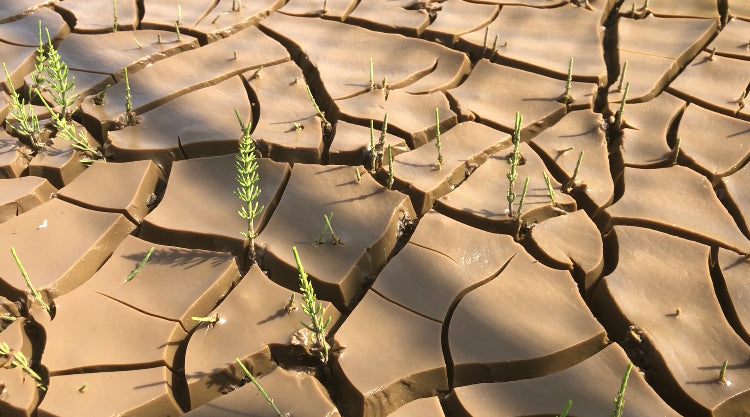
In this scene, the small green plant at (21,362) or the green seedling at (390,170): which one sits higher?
the green seedling at (390,170)

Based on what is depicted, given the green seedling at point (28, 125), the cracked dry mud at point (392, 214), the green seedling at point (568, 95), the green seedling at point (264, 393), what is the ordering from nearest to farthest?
1. the green seedling at point (264, 393)
2. the cracked dry mud at point (392, 214)
3. the green seedling at point (28, 125)
4. the green seedling at point (568, 95)

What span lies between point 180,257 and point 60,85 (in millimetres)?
802

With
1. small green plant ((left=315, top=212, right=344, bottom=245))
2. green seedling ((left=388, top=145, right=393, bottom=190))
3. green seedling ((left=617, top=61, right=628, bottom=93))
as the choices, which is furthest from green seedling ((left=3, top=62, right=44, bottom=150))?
green seedling ((left=617, top=61, right=628, bottom=93))

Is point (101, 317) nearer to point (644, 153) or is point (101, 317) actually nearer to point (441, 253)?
point (441, 253)

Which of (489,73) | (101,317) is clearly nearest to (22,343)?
(101,317)

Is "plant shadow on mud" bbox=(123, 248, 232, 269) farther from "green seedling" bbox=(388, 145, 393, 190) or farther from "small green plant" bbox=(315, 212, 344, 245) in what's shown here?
"green seedling" bbox=(388, 145, 393, 190)

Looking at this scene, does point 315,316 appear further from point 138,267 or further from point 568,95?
point 568,95

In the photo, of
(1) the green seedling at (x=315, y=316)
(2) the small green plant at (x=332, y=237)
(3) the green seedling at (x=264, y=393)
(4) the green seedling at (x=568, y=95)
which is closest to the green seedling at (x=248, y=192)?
(2) the small green plant at (x=332, y=237)

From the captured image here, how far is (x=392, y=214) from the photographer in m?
2.01

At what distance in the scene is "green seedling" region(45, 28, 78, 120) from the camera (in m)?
2.25

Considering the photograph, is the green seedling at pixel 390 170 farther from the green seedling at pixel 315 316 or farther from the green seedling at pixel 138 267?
the green seedling at pixel 138 267

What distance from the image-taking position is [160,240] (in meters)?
2.00

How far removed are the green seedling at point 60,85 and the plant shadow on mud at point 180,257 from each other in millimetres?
681

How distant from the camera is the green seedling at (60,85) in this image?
7.37ft
